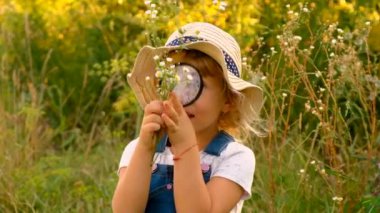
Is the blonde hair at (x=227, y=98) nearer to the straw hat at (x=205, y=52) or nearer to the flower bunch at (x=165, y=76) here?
the straw hat at (x=205, y=52)

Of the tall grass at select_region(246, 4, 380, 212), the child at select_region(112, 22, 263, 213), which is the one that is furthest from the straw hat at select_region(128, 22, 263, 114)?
the tall grass at select_region(246, 4, 380, 212)

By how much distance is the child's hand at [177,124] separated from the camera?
2682mm

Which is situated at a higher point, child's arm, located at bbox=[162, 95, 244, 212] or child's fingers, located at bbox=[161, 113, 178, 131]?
child's fingers, located at bbox=[161, 113, 178, 131]

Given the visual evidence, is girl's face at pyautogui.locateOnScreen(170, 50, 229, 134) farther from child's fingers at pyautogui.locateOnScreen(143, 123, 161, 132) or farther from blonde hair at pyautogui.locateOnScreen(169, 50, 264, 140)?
child's fingers at pyautogui.locateOnScreen(143, 123, 161, 132)

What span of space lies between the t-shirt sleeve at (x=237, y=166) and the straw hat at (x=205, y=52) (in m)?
0.18

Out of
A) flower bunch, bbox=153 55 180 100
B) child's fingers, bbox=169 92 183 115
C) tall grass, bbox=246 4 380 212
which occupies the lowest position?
tall grass, bbox=246 4 380 212

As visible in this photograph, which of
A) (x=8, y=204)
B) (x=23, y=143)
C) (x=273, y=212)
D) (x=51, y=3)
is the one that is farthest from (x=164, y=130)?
(x=51, y=3)

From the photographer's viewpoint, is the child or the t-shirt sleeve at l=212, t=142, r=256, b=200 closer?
the child

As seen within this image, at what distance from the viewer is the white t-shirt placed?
2.92 meters

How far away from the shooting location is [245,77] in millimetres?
4254

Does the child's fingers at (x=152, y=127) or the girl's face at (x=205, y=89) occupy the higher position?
the girl's face at (x=205, y=89)

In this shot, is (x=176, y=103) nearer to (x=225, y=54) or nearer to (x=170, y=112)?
(x=170, y=112)

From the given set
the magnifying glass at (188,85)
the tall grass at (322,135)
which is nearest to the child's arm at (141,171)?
the magnifying glass at (188,85)

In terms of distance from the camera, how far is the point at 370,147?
4066 millimetres
